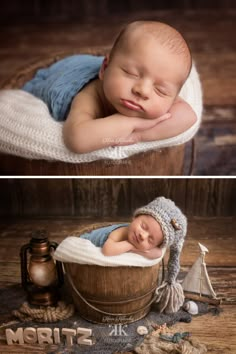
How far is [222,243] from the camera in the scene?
0.61 meters

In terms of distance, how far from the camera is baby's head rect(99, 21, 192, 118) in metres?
0.53

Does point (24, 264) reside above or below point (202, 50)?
below

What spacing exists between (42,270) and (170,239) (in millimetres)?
141

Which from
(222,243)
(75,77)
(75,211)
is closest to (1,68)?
(75,77)

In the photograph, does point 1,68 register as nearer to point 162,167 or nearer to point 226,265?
point 162,167

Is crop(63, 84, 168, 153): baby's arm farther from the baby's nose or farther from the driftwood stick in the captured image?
the driftwood stick

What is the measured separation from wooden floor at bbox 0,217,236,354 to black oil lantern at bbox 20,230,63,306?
1 cm

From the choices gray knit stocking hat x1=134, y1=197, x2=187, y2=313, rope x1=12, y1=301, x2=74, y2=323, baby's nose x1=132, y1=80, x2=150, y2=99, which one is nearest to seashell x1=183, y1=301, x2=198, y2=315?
gray knit stocking hat x1=134, y1=197, x2=187, y2=313

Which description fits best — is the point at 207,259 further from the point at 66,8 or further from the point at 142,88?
the point at 66,8

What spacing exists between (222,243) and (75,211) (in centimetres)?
17

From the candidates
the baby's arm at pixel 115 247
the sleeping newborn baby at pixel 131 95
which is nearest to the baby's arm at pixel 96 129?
the sleeping newborn baby at pixel 131 95

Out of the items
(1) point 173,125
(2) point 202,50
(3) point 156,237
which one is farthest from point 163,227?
(2) point 202,50

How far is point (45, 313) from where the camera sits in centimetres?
58

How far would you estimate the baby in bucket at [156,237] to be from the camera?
55cm
